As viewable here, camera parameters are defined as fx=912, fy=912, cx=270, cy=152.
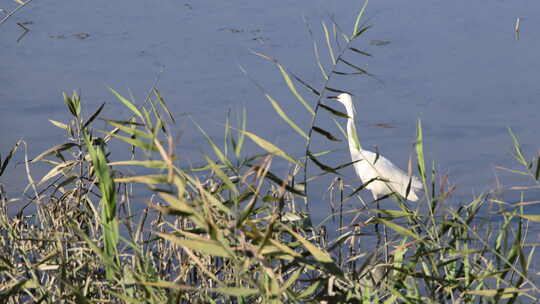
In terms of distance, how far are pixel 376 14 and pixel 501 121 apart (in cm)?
256

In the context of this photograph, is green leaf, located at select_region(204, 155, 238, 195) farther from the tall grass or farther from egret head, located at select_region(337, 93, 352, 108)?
egret head, located at select_region(337, 93, 352, 108)

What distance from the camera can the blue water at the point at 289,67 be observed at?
6.25m

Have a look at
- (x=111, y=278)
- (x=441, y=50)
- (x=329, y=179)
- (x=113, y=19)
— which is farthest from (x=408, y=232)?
(x=113, y=19)

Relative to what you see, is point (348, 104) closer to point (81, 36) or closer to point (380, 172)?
point (380, 172)

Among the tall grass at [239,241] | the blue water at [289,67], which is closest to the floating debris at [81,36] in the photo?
the blue water at [289,67]

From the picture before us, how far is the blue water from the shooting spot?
6.25 meters

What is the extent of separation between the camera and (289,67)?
745cm

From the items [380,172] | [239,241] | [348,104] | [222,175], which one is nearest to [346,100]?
[348,104]

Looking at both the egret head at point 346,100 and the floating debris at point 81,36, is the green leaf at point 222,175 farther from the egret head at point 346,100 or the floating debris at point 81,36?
the floating debris at point 81,36

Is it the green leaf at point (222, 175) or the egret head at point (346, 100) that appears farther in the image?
the egret head at point (346, 100)

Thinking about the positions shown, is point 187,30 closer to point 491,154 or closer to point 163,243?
point 491,154

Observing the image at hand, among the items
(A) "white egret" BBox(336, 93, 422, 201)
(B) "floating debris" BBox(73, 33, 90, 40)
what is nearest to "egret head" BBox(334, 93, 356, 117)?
(A) "white egret" BBox(336, 93, 422, 201)

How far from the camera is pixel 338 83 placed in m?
7.07

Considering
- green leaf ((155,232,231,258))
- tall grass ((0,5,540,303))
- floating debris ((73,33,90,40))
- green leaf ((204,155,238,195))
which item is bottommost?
floating debris ((73,33,90,40))
